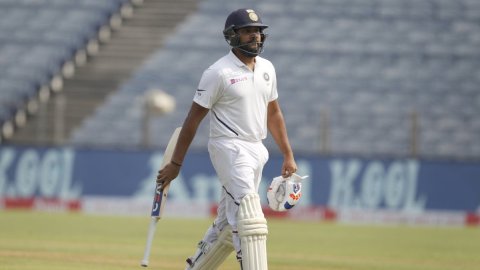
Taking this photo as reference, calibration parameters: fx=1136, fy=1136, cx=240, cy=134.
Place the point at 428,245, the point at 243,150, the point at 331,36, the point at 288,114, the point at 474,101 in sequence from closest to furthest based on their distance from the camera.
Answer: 1. the point at 243,150
2. the point at 428,245
3. the point at 288,114
4. the point at 474,101
5. the point at 331,36

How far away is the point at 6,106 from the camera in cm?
2527

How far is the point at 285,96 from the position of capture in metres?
25.4

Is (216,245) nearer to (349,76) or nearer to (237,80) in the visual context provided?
(237,80)

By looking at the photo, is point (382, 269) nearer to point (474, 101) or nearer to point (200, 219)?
point (200, 219)

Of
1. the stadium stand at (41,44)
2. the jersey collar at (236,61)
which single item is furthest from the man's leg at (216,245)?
the stadium stand at (41,44)

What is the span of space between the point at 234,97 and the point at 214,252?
1161 millimetres

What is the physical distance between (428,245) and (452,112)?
9.44 m

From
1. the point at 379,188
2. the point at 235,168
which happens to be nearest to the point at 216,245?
the point at 235,168

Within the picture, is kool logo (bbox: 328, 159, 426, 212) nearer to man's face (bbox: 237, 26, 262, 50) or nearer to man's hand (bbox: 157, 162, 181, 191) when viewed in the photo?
man's hand (bbox: 157, 162, 181, 191)

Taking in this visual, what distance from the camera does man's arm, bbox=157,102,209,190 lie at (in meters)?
7.85

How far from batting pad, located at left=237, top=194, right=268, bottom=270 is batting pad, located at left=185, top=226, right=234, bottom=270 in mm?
381

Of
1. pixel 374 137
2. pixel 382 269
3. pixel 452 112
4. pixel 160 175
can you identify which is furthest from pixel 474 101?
pixel 160 175

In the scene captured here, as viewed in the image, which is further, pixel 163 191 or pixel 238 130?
pixel 163 191

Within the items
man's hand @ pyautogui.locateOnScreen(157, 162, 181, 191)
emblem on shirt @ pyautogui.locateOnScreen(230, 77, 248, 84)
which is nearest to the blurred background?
man's hand @ pyautogui.locateOnScreen(157, 162, 181, 191)
